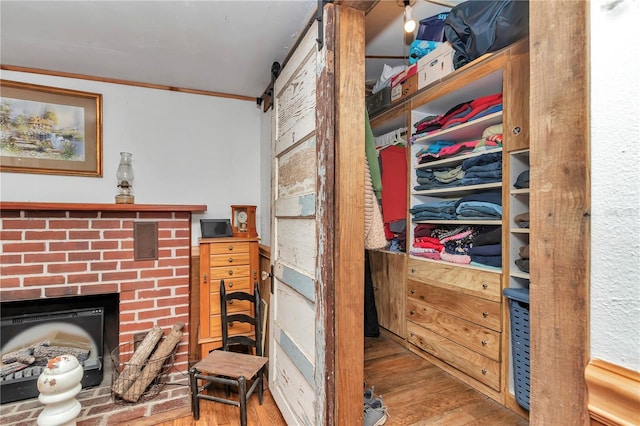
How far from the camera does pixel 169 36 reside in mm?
1767

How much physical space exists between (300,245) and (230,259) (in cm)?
107

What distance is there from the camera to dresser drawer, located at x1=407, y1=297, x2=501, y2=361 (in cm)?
168

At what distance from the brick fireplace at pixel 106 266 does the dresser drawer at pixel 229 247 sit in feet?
0.79

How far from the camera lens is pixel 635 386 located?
433 mm

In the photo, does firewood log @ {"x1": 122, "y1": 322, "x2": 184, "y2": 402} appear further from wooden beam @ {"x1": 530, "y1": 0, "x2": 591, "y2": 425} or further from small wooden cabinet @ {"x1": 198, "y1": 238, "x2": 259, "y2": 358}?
wooden beam @ {"x1": 530, "y1": 0, "x2": 591, "y2": 425}

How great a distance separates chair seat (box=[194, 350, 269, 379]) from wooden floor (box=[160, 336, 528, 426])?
0.29m

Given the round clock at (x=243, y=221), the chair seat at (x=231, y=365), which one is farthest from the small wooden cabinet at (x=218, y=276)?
the chair seat at (x=231, y=365)

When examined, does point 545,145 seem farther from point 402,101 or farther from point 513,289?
point 402,101

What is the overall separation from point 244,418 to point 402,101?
2.33 m

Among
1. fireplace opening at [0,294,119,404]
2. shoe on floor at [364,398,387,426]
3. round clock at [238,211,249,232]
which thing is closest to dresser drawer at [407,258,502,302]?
shoe on floor at [364,398,387,426]

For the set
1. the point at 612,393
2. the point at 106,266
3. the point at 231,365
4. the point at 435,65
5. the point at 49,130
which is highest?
the point at 435,65

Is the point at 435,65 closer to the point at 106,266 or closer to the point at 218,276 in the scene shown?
the point at 218,276

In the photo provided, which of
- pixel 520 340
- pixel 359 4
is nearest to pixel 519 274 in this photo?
pixel 520 340

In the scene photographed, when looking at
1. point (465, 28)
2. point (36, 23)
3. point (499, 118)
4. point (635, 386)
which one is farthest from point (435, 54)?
point (36, 23)
